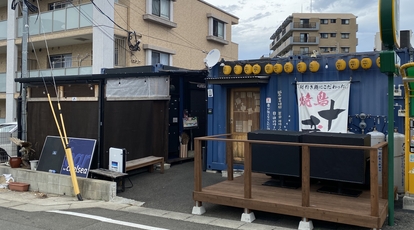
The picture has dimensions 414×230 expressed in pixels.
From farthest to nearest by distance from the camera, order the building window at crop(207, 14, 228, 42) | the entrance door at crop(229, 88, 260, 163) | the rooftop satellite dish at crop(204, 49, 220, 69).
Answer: the building window at crop(207, 14, 228, 42) → the rooftop satellite dish at crop(204, 49, 220, 69) → the entrance door at crop(229, 88, 260, 163)

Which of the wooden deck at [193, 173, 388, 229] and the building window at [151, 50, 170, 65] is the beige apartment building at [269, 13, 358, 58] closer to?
the building window at [151, 50, 170, 65]

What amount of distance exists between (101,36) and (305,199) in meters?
14.2

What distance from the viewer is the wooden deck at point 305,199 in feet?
15.8

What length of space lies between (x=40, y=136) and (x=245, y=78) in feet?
20.7

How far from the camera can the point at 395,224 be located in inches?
213

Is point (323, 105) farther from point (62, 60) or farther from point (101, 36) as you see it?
point (62, 60)

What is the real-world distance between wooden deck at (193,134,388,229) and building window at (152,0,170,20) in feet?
49.4

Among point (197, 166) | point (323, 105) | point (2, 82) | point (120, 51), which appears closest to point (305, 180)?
point (197, 166)

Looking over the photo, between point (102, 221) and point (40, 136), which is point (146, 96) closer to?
point (40, 136)

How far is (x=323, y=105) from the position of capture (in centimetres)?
802

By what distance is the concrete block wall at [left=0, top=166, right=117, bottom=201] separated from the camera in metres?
7.47

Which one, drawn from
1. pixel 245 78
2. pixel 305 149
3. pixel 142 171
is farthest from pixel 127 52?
pixel 305 149

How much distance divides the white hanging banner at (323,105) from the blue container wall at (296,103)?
0.12 meters

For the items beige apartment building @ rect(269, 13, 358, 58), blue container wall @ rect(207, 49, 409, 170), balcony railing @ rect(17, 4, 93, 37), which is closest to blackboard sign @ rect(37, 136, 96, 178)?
blue container wall @ rect(207, 49, 409, 170)
